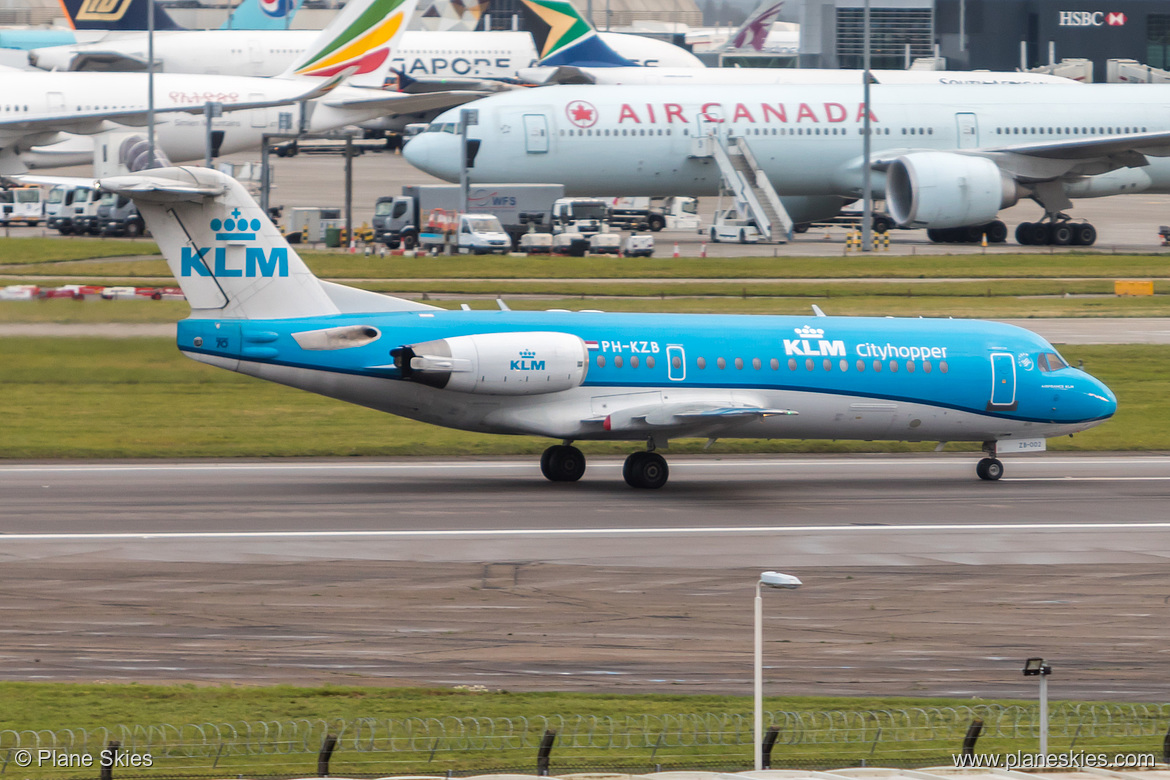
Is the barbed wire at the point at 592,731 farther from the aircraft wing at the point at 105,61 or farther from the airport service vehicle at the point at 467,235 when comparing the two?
the aircraft wing at the point at 105,61

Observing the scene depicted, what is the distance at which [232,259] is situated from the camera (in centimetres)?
2950

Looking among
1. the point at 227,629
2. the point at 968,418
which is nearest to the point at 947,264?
the point at 968,418

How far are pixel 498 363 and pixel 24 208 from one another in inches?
2651

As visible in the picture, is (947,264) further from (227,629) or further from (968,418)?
(227,629)

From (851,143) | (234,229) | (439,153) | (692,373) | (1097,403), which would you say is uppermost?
(851,143)

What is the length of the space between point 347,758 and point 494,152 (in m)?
64.5

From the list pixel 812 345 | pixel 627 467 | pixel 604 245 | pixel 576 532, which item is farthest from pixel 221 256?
pixel 604 245

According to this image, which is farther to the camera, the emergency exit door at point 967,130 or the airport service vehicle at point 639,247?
the emergency exit door at point 967,130

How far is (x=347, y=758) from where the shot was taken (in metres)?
14.8

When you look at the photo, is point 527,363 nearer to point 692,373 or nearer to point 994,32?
point 692,373

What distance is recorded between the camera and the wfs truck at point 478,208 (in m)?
78.0

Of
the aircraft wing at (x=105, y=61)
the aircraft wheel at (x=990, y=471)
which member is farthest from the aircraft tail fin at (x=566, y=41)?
the aircraft wheel at (x=990, y=471)

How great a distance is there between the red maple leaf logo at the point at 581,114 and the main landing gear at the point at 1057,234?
24.1 meters

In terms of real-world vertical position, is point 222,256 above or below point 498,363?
above
